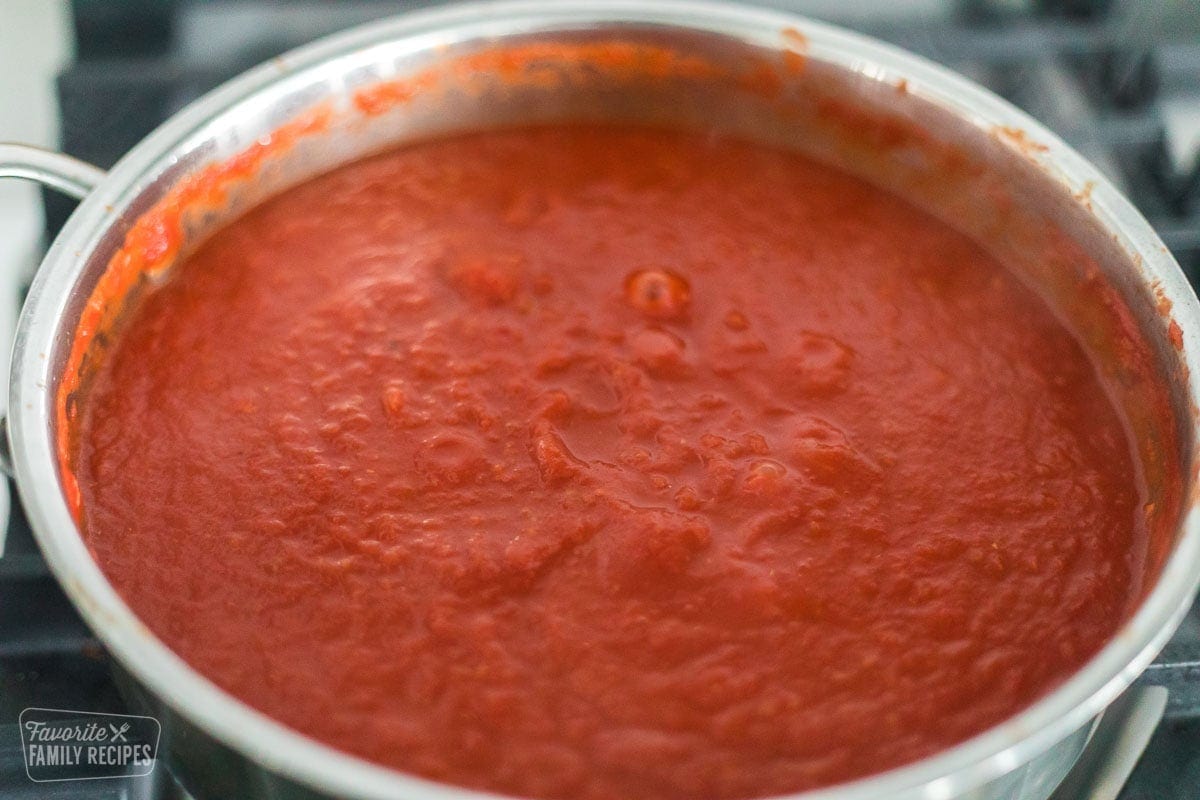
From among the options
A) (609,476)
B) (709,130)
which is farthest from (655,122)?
(609,476)

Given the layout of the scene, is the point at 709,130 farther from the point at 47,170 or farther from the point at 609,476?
the point at 47,170

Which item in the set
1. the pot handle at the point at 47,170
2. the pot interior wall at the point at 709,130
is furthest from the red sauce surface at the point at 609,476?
the pot handle at the point at 47,170

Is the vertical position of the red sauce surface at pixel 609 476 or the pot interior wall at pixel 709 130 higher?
the pot interior wall at pixel 709 130

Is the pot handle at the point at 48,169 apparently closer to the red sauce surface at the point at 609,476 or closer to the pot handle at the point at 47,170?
the pot handle at the point at 47,170

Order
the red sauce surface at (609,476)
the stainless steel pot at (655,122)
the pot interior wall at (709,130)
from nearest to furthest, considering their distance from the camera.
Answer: the stainless steel pot at (655,122) < the red sauce surface at (609,476) < the pot interior wall at (709,130)

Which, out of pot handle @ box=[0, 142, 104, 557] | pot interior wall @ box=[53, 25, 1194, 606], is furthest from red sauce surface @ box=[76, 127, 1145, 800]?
pot handle @ box=[0, 142, 104, 557]

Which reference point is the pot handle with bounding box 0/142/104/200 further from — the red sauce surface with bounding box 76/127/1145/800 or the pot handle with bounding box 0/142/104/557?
the red sauce surface with bounding box 76/127/1145/800

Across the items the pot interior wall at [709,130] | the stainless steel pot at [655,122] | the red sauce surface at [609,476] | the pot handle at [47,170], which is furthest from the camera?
the pot interior wall at [709,130]
